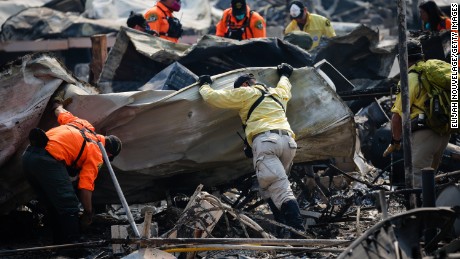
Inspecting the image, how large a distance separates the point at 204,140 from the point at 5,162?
6.48 ft

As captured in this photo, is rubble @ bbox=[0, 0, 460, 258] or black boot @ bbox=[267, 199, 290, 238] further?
black boot @ bbox=[267, 199, 290, 238]

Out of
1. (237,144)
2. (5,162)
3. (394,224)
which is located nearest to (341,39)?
(237,144)

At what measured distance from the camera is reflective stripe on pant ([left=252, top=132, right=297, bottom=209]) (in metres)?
8.31

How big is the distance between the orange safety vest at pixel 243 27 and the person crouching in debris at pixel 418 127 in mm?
3829

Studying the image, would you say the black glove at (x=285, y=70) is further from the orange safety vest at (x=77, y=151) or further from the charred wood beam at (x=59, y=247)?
the charred wood beam at (x=59, y=247)

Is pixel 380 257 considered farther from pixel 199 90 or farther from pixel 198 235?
pixel 199 90

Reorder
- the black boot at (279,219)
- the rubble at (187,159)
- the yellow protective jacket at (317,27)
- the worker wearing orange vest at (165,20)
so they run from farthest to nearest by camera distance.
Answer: the yellow protective jacket at (317,27)
the worker wearing orange vest at (165,20)
the black boot at (279,219)
the rubble at (187,159)

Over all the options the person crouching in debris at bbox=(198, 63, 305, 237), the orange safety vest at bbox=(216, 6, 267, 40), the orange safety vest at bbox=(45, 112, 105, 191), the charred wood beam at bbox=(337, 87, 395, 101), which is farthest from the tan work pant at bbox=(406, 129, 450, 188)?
the orange safety vest at bbox=(216, 6, 267, 40)

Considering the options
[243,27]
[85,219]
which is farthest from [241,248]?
[243,27]

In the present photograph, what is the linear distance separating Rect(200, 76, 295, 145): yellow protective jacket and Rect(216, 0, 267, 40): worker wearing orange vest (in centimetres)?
358

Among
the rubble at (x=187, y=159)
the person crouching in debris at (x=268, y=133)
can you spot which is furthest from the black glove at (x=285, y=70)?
the person crouching in debris at (x=268, y=133)

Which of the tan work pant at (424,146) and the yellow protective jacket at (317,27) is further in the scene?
the yellow protective jacket at (317,27)

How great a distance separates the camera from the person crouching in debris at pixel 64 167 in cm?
787

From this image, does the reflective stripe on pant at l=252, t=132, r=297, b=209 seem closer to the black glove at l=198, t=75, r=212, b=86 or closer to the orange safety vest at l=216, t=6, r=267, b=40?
the black glove at l=198, t=75, r=212, b=86
